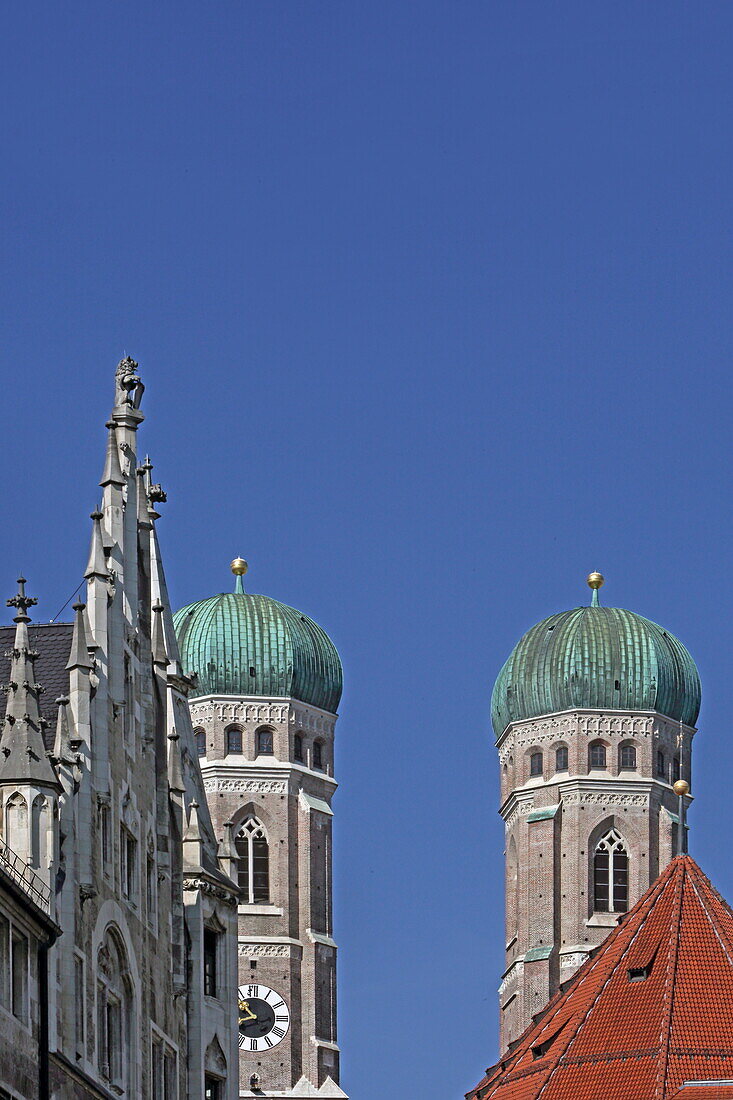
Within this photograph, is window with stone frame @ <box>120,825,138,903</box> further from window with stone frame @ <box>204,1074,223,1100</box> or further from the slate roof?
window with stone frame @ <box>204,1074,223,1100</box>

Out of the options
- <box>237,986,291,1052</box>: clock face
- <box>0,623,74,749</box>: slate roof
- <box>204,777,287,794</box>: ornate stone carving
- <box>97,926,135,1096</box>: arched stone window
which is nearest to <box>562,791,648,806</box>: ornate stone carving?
<box>204,777,287,794</box>: ornate stone carving

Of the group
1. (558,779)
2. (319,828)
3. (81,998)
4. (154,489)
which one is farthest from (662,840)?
(81,998)

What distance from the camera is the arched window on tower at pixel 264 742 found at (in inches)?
5271

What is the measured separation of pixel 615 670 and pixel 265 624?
14.5 metres

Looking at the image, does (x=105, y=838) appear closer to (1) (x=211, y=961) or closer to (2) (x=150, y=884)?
(2) (x=150, y=884)

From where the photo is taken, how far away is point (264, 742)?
5285 inches

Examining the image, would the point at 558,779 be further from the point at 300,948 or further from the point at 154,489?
the point at 154,489

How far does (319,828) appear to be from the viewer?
13225cm

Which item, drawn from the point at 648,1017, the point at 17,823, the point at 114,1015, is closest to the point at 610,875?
the point at 648,1017

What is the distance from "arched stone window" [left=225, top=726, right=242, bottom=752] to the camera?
133750mm

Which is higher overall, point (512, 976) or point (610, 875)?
point (610, 875)

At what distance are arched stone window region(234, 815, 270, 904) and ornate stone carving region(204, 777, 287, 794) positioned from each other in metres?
1.25

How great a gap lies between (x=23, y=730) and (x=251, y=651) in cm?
9242

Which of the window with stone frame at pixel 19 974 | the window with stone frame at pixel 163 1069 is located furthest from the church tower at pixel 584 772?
the window with stone frame at pixel 19 974
